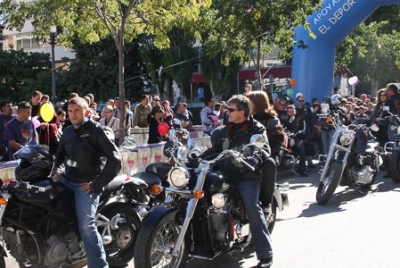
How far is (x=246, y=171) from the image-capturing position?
5121 mm

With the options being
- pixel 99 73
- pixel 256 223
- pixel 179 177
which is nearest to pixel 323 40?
pixel 256 223

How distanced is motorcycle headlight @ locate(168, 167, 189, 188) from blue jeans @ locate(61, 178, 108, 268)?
2.45ft

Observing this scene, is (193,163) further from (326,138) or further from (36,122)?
(326,138)

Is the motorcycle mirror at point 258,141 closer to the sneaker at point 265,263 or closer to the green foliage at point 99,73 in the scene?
the sneaker at point 265,263

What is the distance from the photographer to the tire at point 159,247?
4445mm

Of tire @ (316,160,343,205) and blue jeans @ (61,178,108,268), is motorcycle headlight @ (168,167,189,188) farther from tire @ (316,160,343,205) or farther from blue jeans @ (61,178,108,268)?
tire @ (316,160,343,205)

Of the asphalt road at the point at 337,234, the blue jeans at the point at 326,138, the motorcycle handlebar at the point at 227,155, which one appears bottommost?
the asphalt road at the point at 337,234

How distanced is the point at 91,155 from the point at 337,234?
131 inches

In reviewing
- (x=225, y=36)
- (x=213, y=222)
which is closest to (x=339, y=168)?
(x=213, y=222)

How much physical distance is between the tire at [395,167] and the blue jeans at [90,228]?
684 cm

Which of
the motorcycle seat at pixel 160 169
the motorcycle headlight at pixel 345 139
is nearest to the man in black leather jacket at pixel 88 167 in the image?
the motorcycle seat at pixel 160 169

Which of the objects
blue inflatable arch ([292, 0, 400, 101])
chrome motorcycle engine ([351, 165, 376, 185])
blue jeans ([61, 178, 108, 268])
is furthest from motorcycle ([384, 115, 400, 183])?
blue jeans ([61, 178, 108, 268])

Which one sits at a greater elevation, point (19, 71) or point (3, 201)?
point (19, 71)

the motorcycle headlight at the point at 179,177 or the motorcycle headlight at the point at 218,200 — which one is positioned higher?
the motorcycle headlight at the point at 179,177
